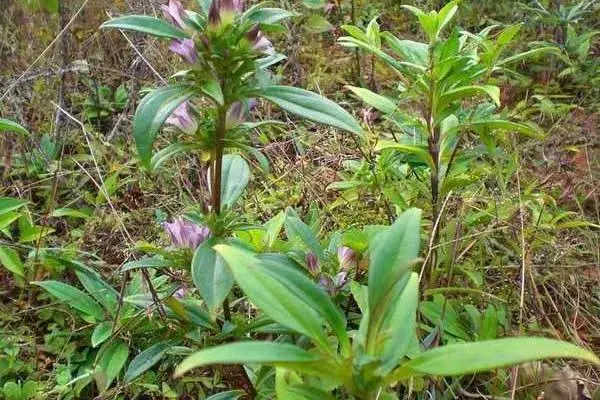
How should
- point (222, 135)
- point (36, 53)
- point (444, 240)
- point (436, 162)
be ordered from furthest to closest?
point (36, 53) < point (444, 240) < point (436, 162) < point (222, 135)

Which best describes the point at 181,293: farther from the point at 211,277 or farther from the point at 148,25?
the point at 148,25

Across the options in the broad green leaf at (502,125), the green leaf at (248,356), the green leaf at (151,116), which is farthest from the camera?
the broad green leaf at (502,125)

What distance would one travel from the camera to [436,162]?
1.52 meters

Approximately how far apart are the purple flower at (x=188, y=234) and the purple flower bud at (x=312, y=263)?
0.19m

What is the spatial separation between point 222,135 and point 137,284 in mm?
623

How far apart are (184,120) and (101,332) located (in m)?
0.60

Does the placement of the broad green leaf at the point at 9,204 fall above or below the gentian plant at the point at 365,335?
below

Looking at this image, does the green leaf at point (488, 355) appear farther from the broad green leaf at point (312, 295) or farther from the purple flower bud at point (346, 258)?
the purple flower bud at point (346, 258)

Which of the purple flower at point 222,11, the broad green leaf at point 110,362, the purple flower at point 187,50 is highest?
the purple flower at point 222,11

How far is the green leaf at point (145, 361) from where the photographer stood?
4.33 ft

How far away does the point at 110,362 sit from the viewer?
1538 millimetres

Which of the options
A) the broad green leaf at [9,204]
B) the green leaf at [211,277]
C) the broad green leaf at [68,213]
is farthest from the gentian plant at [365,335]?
the broad green leaf at [68,213]

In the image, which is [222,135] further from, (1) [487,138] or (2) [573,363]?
(2) [573,363]

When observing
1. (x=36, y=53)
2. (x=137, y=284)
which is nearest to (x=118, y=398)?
(x=137, y=284)
